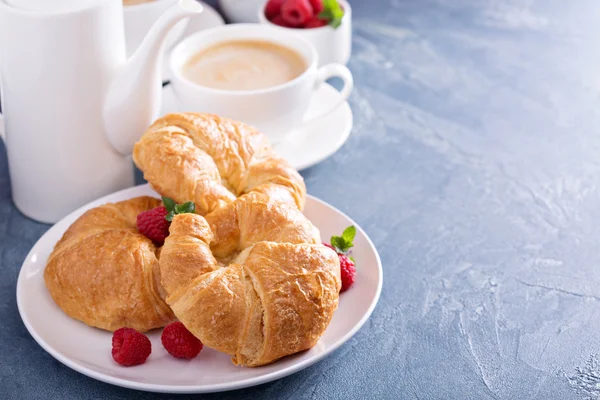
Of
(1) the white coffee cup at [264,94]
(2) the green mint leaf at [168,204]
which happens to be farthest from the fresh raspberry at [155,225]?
(1) the white coffee cup at [264,94]

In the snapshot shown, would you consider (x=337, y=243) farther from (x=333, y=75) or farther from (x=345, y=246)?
(x=333, y=75)

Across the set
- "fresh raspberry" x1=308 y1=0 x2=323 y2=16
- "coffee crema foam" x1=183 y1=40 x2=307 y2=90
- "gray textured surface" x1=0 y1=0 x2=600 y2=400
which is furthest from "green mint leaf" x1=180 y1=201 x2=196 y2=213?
"fresh raspberry" x1=308 y1=0 x2=323 y2=16

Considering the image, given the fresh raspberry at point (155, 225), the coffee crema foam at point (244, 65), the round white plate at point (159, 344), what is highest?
the fresh raspberry at point (155, 225)

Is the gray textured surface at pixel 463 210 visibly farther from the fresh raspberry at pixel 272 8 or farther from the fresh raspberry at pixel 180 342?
the fresh raspberry at pixel 272 8

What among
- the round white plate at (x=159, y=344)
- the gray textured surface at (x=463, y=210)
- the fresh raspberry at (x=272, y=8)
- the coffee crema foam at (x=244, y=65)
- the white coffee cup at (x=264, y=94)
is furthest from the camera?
the fresh raspberry at (x=272, y=8)

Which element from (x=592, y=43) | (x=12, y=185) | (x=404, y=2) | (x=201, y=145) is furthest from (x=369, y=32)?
(x=12, y=185)

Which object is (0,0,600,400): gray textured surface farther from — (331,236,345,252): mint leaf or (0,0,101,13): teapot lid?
(0,0,101,13): teapot lid

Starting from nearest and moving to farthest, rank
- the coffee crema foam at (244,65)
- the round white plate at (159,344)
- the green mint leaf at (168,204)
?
the round white plate at (159,344), the green mint leaf at (168,204), the coffee crema foam at (244,65)
